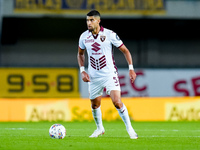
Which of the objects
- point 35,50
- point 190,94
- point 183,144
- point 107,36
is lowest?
point 190,94

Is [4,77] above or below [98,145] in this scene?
below

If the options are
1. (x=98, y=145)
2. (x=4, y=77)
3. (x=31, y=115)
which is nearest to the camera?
(x=98, y=145)

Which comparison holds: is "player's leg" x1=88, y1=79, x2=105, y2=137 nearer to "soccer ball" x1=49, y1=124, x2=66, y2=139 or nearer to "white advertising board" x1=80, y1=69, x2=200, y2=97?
"soccer ball" x1=49, y1=124, x2=66, y2=139

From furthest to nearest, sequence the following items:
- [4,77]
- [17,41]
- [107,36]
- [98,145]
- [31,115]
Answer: [17,41], [4,77], [31,115], [107,36], [98,145]

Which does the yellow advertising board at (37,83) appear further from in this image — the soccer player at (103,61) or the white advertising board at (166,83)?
the soccer player at (103,61)

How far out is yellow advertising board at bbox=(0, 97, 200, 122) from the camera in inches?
639

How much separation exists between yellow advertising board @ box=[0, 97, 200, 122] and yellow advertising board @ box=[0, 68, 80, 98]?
4.68 metres

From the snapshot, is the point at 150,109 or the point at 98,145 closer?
the point at 98,145

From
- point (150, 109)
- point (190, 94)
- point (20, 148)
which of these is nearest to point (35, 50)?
point (190, 94)

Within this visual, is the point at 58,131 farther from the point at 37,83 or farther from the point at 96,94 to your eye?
the point at 37,83

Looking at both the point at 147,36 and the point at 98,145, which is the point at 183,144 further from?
the point at 147,36

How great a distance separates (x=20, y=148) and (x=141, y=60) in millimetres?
19063

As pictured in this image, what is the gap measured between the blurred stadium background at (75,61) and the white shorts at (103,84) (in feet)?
26.8

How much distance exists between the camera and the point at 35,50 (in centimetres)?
2461
